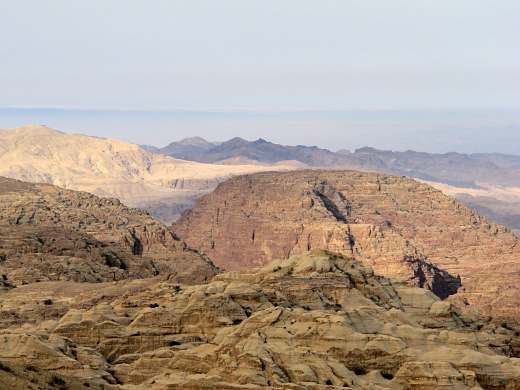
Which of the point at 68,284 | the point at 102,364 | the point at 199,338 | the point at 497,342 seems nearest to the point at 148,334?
the point at 199,338

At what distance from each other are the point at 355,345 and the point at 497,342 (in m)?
24.3

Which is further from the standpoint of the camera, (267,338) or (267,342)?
(267,338)

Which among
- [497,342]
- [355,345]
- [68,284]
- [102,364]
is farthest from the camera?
[68,284]

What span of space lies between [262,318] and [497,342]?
2787cm

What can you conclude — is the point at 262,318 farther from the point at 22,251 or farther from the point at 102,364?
the point at 22,251

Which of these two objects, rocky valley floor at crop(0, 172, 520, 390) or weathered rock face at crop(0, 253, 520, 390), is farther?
weathered rock face at crop(0, 253, 520, 390)

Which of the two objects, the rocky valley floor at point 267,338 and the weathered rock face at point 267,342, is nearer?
the rocky valley floor at point 267,338

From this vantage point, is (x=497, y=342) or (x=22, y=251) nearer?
(x=497, y=342)

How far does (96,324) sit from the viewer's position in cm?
10912

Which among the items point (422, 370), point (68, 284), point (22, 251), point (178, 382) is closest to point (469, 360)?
point (422, 370)

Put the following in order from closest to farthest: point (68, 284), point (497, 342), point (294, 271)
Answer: point (497, 342), point (294, 271), point (68, 284)

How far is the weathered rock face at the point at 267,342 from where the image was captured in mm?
94688

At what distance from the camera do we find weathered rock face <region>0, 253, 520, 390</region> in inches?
3728

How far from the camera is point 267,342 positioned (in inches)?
3989
